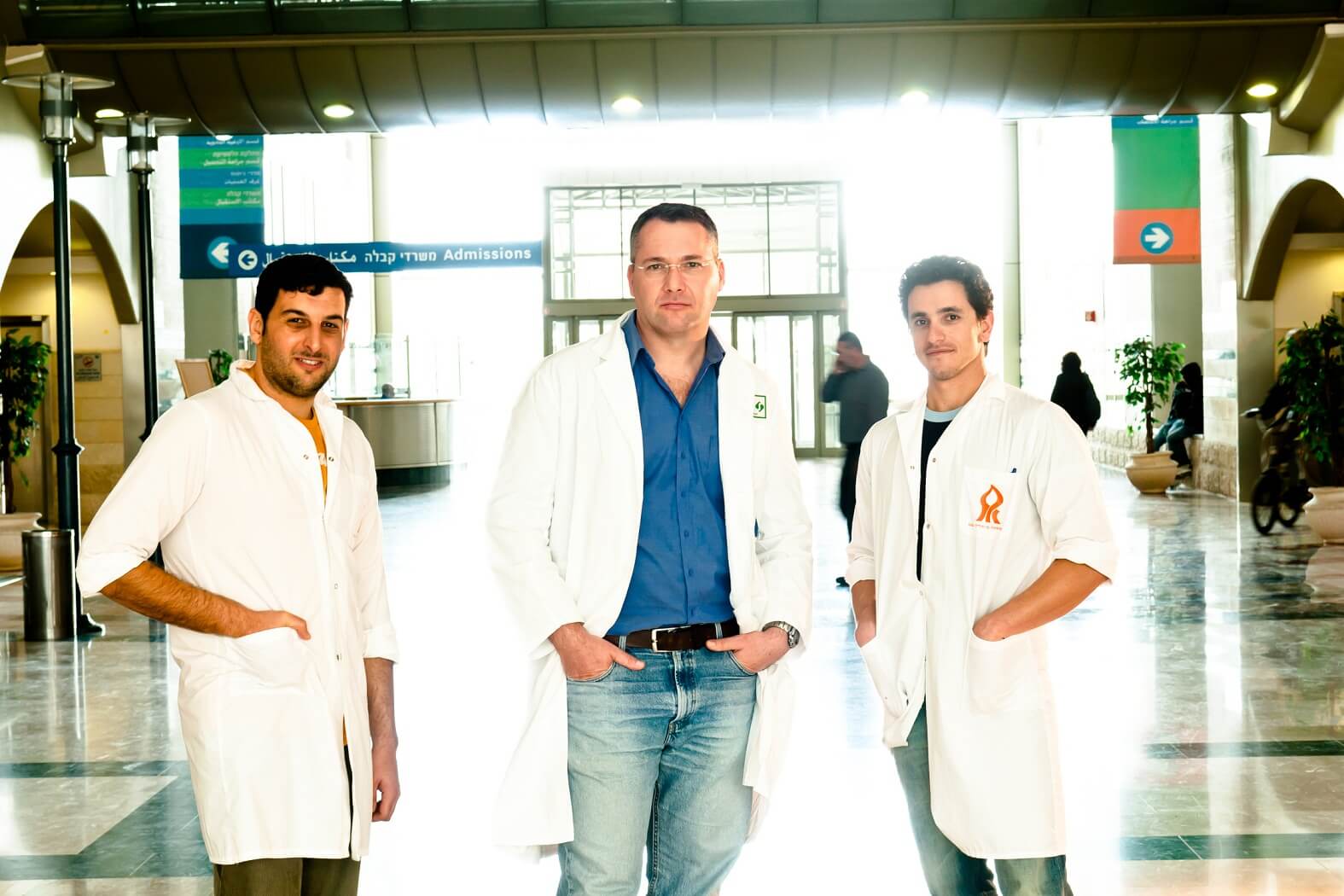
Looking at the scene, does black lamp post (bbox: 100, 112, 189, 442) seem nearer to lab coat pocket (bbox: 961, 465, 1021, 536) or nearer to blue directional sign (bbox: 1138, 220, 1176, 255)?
lab coat pocket (bbox: 961, 465, 1021, 536)

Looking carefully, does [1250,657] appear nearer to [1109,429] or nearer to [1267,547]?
[1267,547]

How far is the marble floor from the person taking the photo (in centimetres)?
380

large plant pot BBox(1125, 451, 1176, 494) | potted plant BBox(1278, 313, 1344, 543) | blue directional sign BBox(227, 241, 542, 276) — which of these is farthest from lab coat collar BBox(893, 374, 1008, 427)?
large plant pot BBox(1125, 451, 1176, 494)

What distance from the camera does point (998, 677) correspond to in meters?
2.58

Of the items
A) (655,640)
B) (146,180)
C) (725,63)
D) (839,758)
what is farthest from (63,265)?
(655,640)

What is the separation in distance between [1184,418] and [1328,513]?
6.18 m

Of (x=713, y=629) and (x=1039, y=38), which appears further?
(x=1039, y=38)

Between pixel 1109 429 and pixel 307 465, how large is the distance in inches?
821

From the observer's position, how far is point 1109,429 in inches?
856

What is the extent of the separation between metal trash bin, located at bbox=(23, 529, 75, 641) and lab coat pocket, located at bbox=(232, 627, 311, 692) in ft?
→ 20.7

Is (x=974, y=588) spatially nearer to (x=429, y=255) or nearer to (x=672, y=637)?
(x=672, y=637)

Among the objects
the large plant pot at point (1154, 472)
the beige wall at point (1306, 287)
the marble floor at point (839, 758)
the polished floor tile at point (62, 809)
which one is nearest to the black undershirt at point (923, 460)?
the marble floor at point (839, 758)

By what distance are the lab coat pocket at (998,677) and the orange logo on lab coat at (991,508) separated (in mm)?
223

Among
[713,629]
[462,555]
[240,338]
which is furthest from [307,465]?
[240,338]
